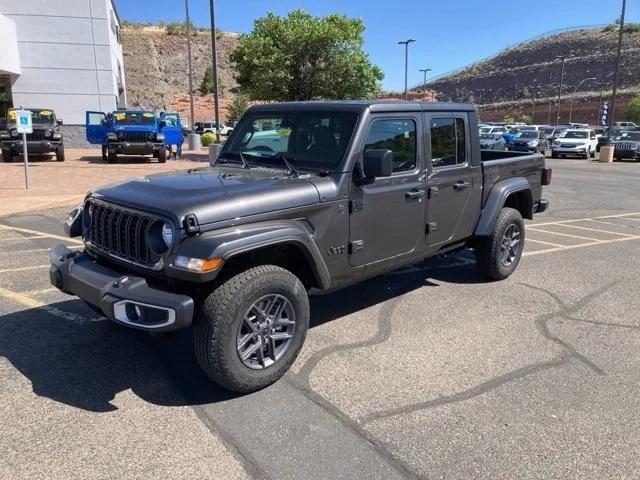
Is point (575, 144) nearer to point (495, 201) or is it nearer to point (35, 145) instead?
point (35, 145)

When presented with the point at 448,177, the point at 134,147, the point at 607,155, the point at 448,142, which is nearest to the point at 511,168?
the point at 448,142

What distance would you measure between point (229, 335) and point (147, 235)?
81 centimetres

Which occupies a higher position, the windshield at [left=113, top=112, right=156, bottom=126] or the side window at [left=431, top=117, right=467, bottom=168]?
the windshield at [left=113, top=112, right=156, bottom=126]

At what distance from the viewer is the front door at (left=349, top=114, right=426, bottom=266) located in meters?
4.15

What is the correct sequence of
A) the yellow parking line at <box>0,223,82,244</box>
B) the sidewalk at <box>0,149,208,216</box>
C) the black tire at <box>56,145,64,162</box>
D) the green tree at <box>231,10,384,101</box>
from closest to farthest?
the yellow parking line at <box>0,223,82,244</box> < the sidewalk at <box>0,149,208,216</box> < the black tire at <box>56,145,64,162</box> < the green tree at <box>231,10,384,101</box>

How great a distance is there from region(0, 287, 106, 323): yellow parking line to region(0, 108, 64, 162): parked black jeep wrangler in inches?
643

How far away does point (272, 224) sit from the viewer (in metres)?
3.55

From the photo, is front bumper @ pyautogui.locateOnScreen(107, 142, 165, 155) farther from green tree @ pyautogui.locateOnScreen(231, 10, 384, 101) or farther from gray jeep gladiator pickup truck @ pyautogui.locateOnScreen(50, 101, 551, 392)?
gray jeep gladiator pickup truck @ pyautogui.locateOnScreen(50, 101, 551, 392)

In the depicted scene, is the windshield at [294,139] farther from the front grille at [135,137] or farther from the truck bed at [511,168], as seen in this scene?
the front grille at [135,137]

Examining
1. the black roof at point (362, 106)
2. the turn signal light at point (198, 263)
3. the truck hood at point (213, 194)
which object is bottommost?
the turn signal light at point (198, 263)

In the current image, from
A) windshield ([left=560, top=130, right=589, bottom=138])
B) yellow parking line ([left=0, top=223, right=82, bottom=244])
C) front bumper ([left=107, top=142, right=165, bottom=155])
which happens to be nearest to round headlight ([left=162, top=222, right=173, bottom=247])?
yellow parking line ([left=0, top=223, right=82, bottom=244])

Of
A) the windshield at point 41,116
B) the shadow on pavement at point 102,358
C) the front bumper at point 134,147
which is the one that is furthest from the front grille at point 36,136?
the shadow on pavement at point 102,358

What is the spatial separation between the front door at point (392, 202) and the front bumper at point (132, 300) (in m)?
1.46

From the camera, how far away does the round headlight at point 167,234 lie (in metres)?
3.28
